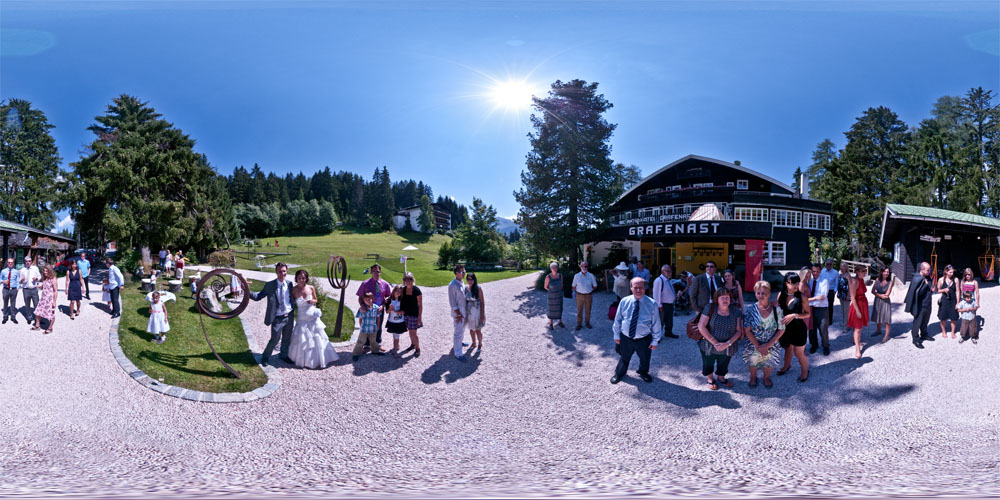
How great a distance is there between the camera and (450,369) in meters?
7.54

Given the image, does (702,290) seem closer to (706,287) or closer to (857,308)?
(706,287)

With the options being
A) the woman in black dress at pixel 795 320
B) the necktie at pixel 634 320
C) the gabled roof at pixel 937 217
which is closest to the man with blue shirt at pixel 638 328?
the necktie at pixel 634 320

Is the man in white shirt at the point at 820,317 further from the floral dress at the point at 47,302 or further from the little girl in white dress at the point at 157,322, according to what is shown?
the floral dress at the point at 47,302

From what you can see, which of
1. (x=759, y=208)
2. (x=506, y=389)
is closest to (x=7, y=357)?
(x=506, y=389)

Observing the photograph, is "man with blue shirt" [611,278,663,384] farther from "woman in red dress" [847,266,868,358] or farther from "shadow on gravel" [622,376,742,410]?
"woman in red dress" [847,266,868,358]

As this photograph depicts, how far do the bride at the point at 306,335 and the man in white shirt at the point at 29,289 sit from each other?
302 inches

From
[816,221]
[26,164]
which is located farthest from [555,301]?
[26,164]

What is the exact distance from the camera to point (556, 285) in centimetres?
1052

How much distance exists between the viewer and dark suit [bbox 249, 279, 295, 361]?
289 inches

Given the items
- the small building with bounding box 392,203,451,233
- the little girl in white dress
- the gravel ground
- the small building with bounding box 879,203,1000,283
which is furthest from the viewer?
the small building with bounding box 392,203,451,233

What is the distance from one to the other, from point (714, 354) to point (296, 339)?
24.9 feet

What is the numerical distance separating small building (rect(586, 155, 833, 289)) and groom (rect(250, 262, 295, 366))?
51.5 feet

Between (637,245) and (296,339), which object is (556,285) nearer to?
(296,339)

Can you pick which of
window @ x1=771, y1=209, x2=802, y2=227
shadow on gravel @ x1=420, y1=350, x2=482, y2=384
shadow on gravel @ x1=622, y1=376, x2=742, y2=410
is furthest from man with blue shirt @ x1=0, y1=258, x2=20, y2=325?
window @ x1=771, y1=209, x2=802, y2=227
